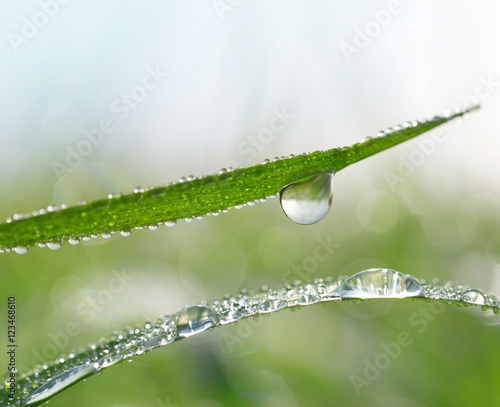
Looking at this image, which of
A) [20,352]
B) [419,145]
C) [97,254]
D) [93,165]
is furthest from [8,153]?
[419,145]

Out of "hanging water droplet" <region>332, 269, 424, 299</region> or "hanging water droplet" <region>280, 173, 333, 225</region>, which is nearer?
"hanging water droplet" <region>332, 269, 424, 299</region>

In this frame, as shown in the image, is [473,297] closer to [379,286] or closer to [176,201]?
[379,286]

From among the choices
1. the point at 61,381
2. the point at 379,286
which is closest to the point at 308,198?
the point at 379,286

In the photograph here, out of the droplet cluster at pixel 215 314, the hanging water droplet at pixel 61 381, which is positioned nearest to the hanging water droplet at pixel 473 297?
the droplet cluster at pixel 215 314

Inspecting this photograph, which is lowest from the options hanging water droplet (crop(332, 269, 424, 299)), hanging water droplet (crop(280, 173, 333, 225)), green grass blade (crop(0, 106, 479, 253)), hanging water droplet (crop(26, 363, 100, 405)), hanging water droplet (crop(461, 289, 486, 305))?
hanging water droplet (crop(461, 289, 486, 305))

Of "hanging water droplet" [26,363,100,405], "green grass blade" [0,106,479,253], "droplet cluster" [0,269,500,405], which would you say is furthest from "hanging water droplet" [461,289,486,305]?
"hanging water droplet" [26,363,100,405]

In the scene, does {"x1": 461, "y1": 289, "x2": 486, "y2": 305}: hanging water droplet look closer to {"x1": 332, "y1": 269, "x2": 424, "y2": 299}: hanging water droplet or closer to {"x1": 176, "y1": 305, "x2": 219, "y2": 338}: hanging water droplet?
{"x1": 332, "y1": 269, "x2": 424, "y2": 299}: hanging water droplet
